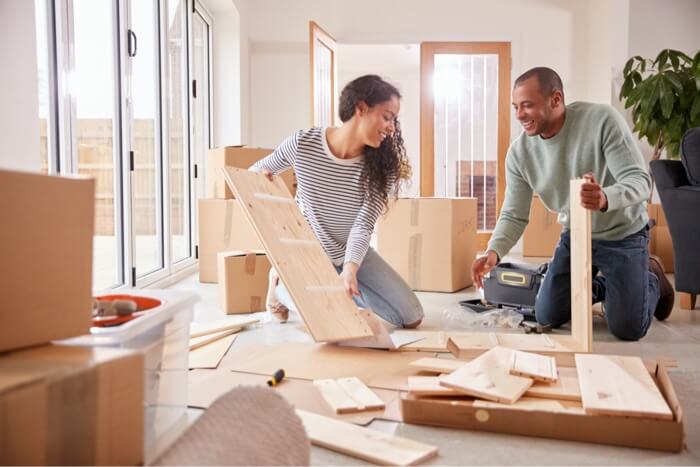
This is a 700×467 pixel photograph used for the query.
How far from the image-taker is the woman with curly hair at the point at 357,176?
8.12 feet

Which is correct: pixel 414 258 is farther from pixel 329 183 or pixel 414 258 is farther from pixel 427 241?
pixel 329 183

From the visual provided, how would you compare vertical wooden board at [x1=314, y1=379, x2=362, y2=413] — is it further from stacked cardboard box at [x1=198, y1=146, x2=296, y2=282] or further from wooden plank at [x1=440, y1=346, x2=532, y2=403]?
stacked cardboard box at [x1=198, y1=146, x2=296, y2=282]

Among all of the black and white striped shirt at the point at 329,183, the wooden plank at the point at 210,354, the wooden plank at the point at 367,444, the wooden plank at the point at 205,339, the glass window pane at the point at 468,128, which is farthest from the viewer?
the glass window pane at the point at 468,128

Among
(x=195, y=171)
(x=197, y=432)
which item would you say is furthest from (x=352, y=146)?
(x=195, y=171)

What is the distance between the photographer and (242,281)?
10.2ft

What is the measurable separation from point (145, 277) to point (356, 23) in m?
3.63

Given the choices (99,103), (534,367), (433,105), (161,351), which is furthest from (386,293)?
(433,105)

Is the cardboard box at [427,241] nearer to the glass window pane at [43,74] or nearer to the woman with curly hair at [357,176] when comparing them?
the woman with curly hair at [357,176]

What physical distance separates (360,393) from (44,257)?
92cm

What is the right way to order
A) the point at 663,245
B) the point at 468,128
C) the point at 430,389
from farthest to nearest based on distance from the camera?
the point at 468,128
the point at 663,245
the point at 430,389

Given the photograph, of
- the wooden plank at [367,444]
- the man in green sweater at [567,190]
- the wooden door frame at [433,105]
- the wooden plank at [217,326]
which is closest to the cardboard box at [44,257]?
the wooden plank at [367,444]

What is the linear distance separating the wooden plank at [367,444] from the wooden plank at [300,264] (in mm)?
638

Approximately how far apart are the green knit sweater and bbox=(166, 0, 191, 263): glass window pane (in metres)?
2.56

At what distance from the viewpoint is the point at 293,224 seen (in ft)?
7.84
